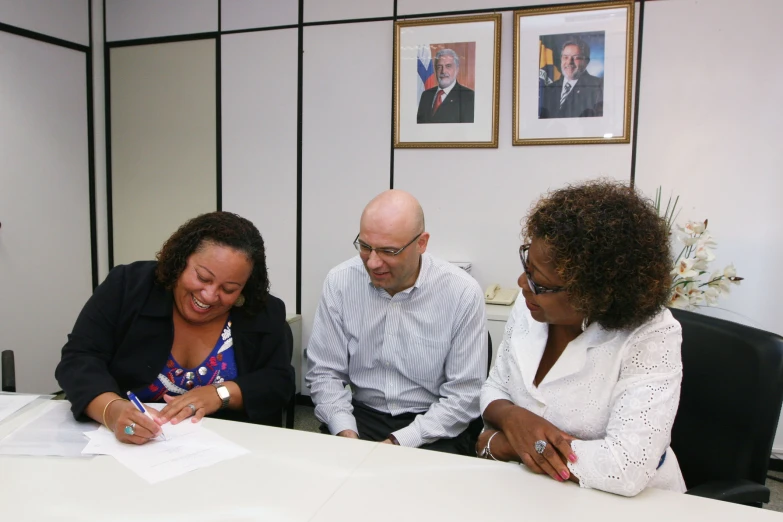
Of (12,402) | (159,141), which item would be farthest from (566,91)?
(12,402)

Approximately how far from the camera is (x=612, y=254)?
117 centimetres

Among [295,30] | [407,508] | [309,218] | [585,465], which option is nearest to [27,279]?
[309,218]

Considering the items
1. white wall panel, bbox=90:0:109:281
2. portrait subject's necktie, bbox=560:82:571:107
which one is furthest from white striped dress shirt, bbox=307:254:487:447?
white wall panel, bbox=90:0:109:281

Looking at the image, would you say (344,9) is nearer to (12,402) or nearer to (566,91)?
(566,91)

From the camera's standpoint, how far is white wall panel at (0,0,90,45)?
3.27 metres

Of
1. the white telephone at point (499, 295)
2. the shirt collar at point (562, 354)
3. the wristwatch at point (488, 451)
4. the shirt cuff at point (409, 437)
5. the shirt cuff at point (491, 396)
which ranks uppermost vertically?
the shirt collar at point (562, 354)

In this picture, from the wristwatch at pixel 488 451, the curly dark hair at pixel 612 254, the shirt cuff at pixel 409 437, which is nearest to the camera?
the curly dark hair at pixel 612 254

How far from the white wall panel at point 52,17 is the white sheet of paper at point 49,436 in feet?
9.46

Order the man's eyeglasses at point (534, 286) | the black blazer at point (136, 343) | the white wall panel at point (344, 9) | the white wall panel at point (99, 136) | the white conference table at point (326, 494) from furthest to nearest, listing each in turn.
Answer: the white wall panel at point (99, 136)
the white wall panel at point (344, 9)
the black blazer at point (136, 343)
the man's eyeglasses at point (534, 286)
the white conference table at point (326, 494)

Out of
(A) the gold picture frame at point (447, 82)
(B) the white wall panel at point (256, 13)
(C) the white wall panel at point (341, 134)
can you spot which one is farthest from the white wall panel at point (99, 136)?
(A) the gold picture frame at point (447, 82)

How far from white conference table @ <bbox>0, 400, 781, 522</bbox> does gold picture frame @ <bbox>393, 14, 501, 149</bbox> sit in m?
2.27

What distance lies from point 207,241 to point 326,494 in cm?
88

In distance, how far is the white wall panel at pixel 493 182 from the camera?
3.03 meters

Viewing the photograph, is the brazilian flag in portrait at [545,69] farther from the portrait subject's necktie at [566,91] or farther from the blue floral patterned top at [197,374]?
the blue floral patterned top at [197,374]
